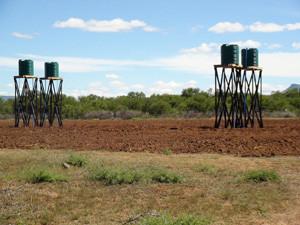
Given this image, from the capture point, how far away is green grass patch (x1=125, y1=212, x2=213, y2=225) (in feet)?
18.5

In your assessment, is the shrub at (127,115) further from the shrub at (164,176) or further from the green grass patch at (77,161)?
the shrub at (164,176)

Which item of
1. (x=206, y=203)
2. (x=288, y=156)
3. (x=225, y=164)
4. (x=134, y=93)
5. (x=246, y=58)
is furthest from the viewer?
(x=134, y=93)

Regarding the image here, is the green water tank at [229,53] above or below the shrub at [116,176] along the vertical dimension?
above

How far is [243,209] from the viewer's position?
256 inches

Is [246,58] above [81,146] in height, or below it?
above

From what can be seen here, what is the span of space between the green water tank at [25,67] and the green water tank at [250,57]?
12.8 metres

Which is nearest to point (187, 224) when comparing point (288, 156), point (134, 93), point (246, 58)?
point (288, 156)

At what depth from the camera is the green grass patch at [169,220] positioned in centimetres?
564

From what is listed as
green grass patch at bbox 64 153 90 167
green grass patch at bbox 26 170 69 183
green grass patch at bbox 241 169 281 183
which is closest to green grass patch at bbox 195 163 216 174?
green grass patch at bbox 241 169 281 183

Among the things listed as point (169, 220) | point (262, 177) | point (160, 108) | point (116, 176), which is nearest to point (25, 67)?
point (116, 176)

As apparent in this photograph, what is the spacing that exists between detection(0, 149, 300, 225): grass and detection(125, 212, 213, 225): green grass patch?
0.02 meters

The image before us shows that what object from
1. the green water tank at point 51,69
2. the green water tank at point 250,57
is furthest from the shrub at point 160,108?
the green water tank at point 250,57

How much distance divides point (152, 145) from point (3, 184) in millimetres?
6397

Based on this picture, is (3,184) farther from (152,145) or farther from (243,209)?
(152,145)
